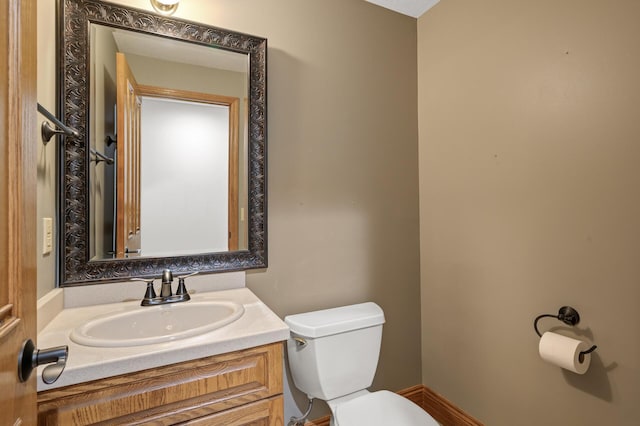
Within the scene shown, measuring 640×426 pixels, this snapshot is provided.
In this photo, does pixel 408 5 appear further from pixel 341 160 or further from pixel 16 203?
pixel 16 203

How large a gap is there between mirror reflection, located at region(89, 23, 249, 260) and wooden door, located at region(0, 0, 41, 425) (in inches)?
29.3

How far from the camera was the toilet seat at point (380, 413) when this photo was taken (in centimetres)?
129

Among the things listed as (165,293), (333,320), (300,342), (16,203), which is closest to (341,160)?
(333,320)

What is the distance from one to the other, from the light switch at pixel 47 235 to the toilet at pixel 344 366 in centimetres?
94

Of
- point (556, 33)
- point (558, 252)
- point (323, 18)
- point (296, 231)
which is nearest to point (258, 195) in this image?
point (296, 231)

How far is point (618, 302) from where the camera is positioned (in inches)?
45.6

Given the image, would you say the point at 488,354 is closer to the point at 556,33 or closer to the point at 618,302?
the point at 618,302

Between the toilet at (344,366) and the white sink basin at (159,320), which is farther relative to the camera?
the toilet at (344,366)

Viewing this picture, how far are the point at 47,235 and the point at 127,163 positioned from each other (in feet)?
1.31

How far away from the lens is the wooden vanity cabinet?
30.9 inches

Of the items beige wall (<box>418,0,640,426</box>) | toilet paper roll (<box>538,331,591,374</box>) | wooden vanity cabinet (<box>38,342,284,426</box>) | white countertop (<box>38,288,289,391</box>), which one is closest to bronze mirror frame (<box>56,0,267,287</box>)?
white countertop (<box>38,288,289,391</box>)

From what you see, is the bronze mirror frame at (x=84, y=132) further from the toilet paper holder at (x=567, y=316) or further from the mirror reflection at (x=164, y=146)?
the toilet paper holder at (x=567, y=316)

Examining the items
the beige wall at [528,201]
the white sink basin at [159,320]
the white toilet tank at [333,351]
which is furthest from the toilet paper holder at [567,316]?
the white sink basin at [159,320]

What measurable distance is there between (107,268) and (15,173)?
86 cm
